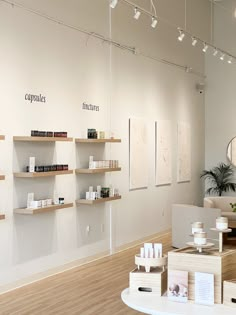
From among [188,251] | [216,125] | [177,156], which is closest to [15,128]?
[188,251]

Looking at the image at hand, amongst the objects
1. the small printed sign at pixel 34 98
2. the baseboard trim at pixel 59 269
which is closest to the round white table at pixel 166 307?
the baseboard trim at pixel 59 269

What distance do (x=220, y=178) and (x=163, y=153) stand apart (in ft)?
7.90

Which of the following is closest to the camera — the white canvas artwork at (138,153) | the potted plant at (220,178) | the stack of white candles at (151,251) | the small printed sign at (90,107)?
the stack of white candles at (151,251)

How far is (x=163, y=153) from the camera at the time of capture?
10422mm

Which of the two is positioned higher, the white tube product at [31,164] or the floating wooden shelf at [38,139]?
the floating wooden shelf at [38,139]

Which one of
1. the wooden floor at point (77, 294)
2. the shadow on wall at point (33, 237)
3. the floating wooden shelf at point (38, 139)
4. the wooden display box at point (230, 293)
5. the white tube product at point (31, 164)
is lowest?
the wooden floor at point (77, 294)

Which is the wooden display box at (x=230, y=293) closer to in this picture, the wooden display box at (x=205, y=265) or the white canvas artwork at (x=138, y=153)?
the wooden display box at (x=205, y=265)

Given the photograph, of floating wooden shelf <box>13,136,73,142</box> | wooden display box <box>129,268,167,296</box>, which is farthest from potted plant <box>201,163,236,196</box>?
wooden display box <box>129,268,167,296</box>

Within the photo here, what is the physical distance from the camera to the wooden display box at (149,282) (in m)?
2.96

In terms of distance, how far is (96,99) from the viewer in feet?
26.4

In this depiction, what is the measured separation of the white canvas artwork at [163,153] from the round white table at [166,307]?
723cm

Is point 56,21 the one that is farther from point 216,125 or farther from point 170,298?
point 216,125

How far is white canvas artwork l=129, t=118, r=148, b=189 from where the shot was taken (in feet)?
30.0

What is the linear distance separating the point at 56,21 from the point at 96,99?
1525 mm
